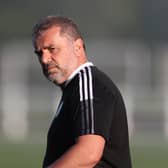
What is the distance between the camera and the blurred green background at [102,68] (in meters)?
13.9

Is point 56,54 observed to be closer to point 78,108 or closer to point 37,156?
point 78,108

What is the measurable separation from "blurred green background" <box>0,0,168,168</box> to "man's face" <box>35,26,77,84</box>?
24.0 ft

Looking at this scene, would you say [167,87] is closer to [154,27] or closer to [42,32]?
[154,27]

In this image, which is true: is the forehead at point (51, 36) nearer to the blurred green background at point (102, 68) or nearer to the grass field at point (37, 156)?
the grass field at point (37, 156)

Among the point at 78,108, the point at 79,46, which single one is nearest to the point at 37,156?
the point at 79,46

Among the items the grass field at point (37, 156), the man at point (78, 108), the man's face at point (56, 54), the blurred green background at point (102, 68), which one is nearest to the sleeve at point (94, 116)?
the man at point (78, 108)

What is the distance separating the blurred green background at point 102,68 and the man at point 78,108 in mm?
7304

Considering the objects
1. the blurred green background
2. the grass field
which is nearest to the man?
the grass field

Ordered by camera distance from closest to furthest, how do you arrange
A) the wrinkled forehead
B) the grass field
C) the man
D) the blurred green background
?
the man
the wrinkled forehead
the grass field
the blurred green background

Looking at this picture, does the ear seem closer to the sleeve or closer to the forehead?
the forehead

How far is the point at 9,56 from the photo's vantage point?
18.3 m

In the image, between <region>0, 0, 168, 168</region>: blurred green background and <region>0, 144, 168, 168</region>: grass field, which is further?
<region>0, 0, 168, 168</region>: blurred green background

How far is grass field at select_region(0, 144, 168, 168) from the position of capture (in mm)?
A: 11258

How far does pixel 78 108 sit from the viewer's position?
336 centimetres
